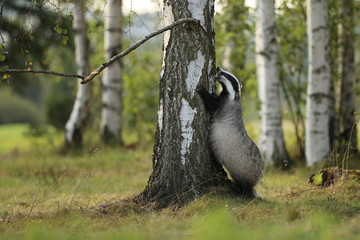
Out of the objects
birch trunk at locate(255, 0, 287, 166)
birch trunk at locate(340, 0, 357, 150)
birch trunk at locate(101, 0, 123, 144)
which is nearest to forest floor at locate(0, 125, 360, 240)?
birch trunk at locate(255, 0, 287, 166)

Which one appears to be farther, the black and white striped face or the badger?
the black and white striped face

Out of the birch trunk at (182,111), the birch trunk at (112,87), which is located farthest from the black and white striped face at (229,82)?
the birch trunk at (112,87)

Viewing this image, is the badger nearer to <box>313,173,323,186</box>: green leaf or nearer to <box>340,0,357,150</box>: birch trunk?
<box>313,173,323,186</box>: green leaf

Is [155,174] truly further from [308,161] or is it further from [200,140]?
[308,161]

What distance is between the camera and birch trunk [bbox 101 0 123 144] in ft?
33.3

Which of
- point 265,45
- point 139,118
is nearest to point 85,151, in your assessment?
point 139,118

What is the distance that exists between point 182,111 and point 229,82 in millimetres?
757

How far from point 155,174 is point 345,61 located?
5936 millimetres

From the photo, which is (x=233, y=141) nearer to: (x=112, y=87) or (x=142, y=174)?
(x=142, y=174)

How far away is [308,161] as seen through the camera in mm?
7164

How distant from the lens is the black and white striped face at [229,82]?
486 cm

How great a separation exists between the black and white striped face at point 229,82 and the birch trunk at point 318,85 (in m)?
2.75

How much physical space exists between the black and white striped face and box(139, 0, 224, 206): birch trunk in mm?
417

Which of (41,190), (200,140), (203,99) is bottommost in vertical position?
(41,190)
